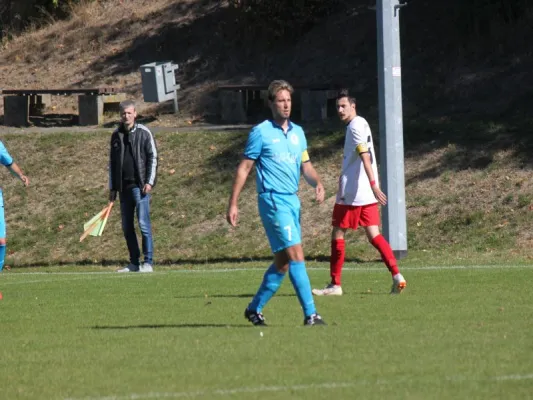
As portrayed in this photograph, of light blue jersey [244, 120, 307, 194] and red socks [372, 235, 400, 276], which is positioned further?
red socks [372, 235, 400, 276]

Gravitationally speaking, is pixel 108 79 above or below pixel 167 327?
above

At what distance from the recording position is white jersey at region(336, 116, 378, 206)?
1261 centimetres

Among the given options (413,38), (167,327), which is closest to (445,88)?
(413,38)

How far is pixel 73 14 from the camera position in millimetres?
36438

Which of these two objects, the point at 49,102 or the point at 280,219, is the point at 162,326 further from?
the point at 49,102

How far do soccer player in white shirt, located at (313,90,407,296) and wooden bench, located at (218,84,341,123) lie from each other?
43.8ft

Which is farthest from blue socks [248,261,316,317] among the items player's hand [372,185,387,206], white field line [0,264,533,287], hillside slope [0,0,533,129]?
hillside slope [0,0,533,129]

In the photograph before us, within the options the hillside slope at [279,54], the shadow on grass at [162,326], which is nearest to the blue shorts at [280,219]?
the shadow on grass at [162,326]

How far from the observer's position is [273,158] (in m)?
9.81

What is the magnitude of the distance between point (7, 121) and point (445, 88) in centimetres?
1075

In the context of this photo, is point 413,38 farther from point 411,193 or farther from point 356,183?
point 356,183

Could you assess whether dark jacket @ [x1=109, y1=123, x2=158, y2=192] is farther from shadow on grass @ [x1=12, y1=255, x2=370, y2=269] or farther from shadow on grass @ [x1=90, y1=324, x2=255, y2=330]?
shadow on grass @ [x1=90, y1=324, x2=255, y2=330]

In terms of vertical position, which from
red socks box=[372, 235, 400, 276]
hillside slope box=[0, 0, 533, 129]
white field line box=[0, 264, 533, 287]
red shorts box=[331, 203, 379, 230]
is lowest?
white field line box=[0, 264, 533, 287]

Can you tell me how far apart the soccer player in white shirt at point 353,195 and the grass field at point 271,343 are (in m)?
0.46
